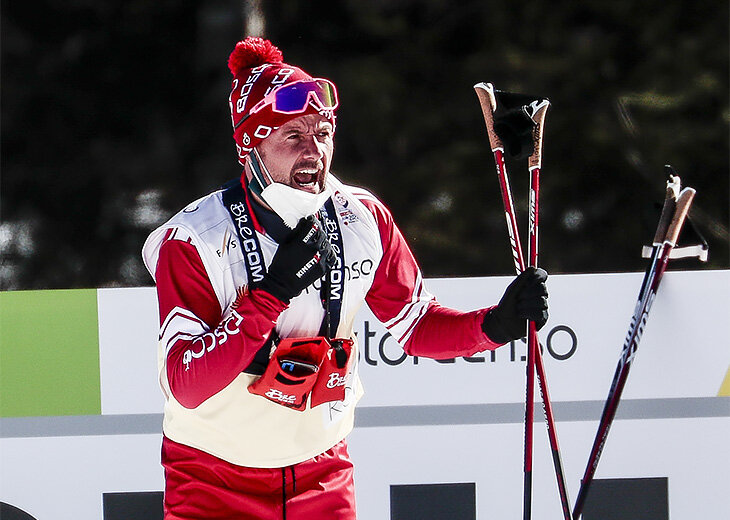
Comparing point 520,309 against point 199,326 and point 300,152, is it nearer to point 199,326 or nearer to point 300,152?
point 300,152

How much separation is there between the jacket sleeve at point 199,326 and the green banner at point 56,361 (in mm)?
983

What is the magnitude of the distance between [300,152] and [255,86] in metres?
0.21

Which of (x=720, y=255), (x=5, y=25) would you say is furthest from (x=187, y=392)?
(x=720, y=255)

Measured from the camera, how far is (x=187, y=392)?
73.9 inches

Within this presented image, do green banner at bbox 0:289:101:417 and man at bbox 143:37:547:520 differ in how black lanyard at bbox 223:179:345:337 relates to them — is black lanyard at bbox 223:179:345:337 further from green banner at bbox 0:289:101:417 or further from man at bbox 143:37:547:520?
green banner at bbox 0:289:101:417

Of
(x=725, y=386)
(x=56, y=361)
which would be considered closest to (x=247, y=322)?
(x=56, y=361)

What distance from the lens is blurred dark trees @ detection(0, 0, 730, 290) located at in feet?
10.7

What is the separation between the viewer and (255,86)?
211 centimetres

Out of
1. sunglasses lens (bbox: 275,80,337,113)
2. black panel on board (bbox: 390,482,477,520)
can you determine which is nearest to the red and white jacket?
sunglasses lens (bbox: 275,80,337,113)

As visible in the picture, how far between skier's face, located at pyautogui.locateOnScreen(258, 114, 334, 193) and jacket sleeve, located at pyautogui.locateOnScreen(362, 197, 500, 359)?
0.25m

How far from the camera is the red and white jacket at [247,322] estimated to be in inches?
72.9

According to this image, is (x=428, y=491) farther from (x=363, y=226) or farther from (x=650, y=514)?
(x=363, y=226)

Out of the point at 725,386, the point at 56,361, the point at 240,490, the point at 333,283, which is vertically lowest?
the point at 240,490

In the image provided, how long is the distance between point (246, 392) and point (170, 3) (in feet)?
5.88
